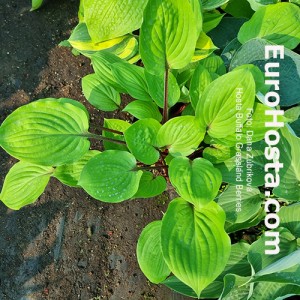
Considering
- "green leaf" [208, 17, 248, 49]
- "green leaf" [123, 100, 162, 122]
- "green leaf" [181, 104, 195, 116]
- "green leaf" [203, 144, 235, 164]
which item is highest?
"green leaf" [208, 17, 248, 49]

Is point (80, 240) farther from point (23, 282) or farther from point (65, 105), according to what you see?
point (65, 105)

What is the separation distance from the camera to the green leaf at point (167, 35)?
114 centimetres

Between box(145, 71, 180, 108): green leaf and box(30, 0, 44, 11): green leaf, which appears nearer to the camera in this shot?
box(145, 71, 180, 108): green leaf

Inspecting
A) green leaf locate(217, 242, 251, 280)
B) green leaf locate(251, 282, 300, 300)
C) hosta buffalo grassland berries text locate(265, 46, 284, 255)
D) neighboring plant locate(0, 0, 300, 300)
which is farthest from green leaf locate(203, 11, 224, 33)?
green leaf locate(251, 282, 300, 300)

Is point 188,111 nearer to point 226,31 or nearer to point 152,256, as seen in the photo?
point 226,31

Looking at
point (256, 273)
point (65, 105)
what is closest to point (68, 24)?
point (65, 105)

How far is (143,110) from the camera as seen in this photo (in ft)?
4.51

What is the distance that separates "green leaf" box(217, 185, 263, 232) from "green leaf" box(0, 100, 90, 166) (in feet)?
1.49

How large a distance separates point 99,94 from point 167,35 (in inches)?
15.1

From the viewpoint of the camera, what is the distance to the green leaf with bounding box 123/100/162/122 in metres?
1.36

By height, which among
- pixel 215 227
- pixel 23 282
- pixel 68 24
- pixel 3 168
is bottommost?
pixel 23 282

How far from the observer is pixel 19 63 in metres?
1.89

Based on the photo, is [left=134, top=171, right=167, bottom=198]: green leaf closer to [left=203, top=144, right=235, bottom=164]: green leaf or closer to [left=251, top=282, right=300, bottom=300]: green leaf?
[left=203, top=144, right=235, bottom=164]: green leaf

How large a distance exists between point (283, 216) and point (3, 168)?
1105 mm
